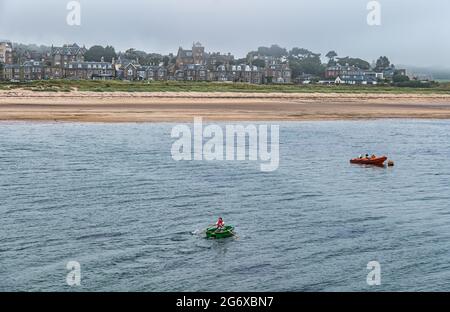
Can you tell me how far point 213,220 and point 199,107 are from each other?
61142 millimetres

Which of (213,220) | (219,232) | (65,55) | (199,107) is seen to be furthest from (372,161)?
(65,55)

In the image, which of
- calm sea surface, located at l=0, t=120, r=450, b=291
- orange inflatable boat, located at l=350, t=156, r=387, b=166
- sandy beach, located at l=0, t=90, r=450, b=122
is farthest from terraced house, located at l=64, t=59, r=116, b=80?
orange inflatable boat, located at l=350, t=156, r=387, b=166

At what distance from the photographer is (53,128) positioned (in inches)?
2680

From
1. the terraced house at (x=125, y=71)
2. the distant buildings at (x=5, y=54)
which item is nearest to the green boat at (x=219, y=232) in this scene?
the terraced house at (x=125, y=71)

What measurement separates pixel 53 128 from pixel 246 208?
37.6 metres

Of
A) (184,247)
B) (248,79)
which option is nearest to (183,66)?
(248,79)

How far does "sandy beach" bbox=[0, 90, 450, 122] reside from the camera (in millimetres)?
79500

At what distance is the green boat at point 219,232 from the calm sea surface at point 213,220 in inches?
15.5

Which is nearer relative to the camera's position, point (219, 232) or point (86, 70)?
point (219, 232)

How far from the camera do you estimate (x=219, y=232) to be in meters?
28.9

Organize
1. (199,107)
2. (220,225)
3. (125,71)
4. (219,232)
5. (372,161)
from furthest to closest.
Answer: (125,71), (199,107), (372,161), (220,225), (219,232)

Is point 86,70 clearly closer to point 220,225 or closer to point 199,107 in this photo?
point 199,107

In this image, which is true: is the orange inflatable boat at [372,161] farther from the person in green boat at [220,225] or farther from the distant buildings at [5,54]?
the distant buildings at [5,54]
